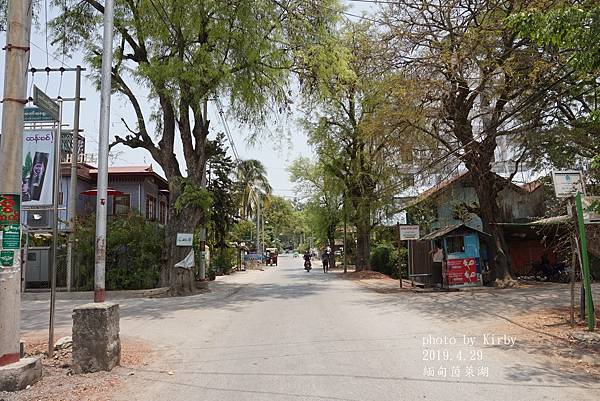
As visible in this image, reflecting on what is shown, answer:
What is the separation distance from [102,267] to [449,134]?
1554 centimetres

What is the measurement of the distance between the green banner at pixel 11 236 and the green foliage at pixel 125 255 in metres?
14.5

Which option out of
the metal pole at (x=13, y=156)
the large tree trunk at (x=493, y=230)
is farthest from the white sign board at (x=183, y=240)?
the metal pole at (x=13, y=156)

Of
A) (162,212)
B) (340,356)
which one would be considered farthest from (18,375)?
(162,212)

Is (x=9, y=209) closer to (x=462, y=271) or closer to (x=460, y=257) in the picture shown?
(x=460, y=257)

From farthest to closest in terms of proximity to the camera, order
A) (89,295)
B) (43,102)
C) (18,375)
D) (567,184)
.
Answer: (89,295) → (567,184) → (43,102) → (18,375)

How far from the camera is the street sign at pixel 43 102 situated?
24.5 ft

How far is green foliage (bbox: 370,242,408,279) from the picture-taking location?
103 ft

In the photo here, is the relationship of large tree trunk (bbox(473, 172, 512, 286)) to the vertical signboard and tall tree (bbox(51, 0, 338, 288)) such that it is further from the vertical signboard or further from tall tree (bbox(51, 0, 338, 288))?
the vertical signboard

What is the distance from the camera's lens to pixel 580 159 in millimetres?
19203

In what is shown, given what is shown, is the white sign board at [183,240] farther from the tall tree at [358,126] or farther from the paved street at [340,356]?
the tall tree at [358,126]

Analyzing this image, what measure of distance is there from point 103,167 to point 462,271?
14.8 m

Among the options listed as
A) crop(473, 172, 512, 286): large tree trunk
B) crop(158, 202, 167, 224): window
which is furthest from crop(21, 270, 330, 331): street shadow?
crop(158, 202, 167, 224): window

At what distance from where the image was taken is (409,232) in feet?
67.7

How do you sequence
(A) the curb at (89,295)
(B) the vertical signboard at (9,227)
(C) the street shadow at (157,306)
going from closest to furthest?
(B) the vertical signboard at (9,227) < (C) the street shadow at (157,306) < (A) the curb at (89,295)
